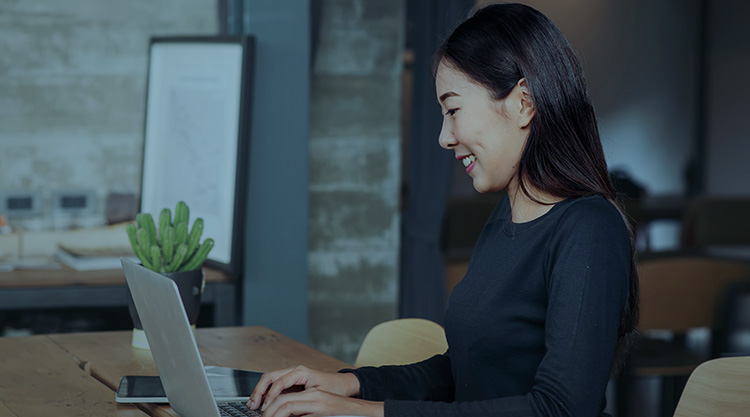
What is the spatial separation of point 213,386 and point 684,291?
2195 mm

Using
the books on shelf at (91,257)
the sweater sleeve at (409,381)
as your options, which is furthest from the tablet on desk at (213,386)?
the books on shelf at (91,257)

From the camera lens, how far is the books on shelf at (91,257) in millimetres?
3123

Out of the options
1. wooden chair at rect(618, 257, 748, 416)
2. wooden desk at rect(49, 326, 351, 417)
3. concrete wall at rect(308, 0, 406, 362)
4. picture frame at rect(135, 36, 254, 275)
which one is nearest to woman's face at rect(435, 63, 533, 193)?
wooden desk at rect(49, 326, 351, 417)

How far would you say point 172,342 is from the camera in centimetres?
137

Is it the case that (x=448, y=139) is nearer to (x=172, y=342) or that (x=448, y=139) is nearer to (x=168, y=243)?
(x=172, y=342)

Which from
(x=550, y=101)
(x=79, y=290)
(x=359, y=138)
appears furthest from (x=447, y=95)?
(x=359, y=138)

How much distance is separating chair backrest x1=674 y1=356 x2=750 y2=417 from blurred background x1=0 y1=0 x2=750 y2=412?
5.61 ft

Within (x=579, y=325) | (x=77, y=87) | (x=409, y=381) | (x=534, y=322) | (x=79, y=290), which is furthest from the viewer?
(x=77, y=87)

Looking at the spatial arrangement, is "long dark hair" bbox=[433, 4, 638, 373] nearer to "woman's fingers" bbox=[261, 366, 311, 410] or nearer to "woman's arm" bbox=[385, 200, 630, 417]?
"woman's arm" bbox=[385, 200, 630, 417]

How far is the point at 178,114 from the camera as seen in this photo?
10.2ft

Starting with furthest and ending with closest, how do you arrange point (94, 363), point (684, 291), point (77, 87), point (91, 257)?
point (77, 87) < point (684, 291) < point (91, 257) < point (94, 363)

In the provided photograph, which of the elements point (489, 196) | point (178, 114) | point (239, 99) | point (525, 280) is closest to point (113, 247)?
point (178, 114)

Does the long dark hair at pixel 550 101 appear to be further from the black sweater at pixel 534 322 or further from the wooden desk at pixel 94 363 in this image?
the wooden desk at pixel 94 363

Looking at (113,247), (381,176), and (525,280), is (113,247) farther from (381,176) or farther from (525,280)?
(525,280)
